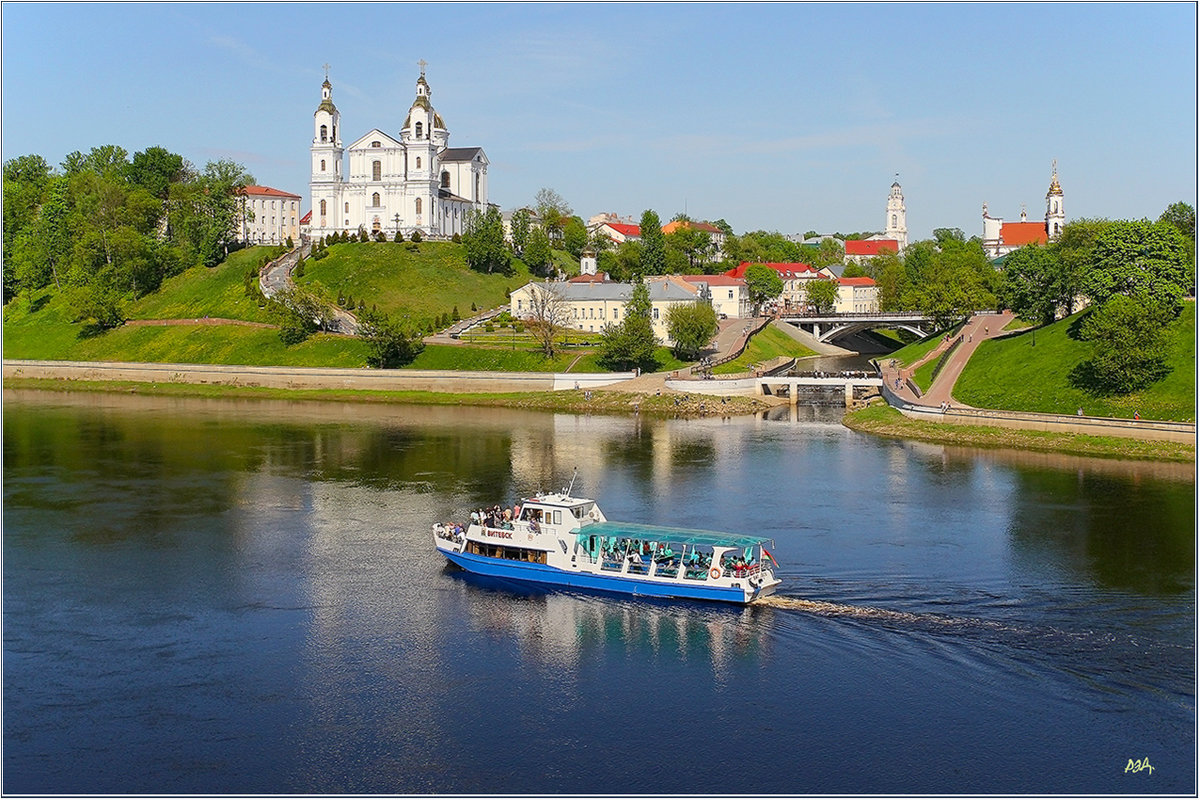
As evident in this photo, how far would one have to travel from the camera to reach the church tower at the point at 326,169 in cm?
14075

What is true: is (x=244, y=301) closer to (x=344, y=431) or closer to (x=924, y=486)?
(x=344, y=431)

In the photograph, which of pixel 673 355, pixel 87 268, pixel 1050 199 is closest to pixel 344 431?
pixel 673 355

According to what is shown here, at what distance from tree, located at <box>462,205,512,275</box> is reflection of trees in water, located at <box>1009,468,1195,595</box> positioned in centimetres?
8246

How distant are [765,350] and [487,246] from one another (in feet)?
121

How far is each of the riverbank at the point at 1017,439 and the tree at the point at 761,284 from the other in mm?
61939

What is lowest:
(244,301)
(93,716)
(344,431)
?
(93,716)

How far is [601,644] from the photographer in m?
36.3

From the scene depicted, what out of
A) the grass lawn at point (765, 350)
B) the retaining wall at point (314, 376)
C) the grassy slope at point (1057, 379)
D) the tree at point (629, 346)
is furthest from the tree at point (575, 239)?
the grassy slope at point (1057, 379)

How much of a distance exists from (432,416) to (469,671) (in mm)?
55162

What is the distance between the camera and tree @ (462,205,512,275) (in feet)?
438

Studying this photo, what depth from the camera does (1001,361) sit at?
87.8 m

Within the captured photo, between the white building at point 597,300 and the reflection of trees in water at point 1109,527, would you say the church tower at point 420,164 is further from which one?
the reflection of trees in water at point 1109,527

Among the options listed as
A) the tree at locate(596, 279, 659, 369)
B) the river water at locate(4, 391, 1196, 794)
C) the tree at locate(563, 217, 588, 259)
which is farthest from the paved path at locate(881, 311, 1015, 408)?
the tree at locate(563, 217, 588, 259)

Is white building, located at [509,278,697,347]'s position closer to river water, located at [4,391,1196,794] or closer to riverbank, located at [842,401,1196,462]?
riverbank, located at [842,401,1196,462]
